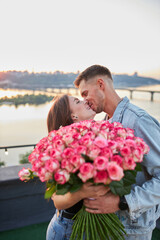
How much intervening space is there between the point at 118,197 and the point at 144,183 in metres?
0.19

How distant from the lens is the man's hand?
36.4 inches

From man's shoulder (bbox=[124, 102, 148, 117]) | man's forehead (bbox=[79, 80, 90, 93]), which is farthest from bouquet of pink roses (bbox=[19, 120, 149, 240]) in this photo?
man's forehead (bbox=[79, 80, 90, 93])

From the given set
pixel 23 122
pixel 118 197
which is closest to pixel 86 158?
pixel 118 197

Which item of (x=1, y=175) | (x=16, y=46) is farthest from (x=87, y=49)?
(x=1, y=175)

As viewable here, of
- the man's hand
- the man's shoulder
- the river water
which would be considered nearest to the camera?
the man's hand

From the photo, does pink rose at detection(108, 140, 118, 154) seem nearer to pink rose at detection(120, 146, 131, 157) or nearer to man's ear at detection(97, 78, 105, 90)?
pink rose at detection(120, 146, 131, 157)

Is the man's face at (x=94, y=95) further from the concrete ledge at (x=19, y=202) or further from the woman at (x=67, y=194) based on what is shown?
the concrete ledge at (x=19, y=202)

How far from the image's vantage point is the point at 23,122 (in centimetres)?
356

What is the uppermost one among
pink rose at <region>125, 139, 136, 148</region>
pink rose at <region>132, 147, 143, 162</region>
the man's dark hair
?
the man's dark hair

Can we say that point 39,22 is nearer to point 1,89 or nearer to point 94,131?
point 1,89

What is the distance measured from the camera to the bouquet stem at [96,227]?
3.11 feet

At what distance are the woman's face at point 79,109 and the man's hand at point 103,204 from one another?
2.79 feet

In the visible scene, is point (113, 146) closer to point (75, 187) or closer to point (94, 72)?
point (75, 187)

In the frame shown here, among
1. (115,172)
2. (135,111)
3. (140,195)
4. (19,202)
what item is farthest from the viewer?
(19,202)
